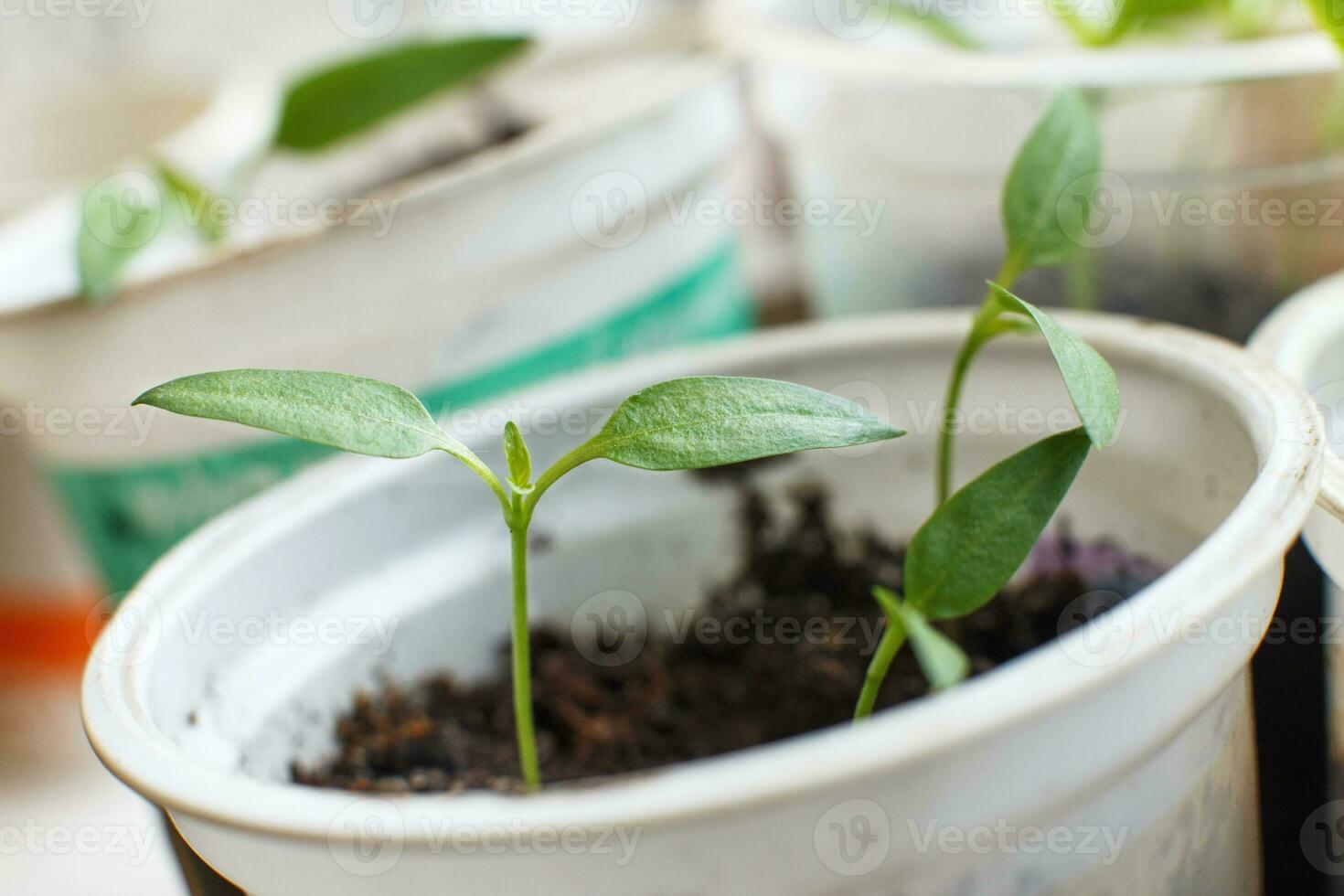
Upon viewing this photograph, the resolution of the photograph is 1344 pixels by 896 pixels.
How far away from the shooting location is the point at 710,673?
1.74ft

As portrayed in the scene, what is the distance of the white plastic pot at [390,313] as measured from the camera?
0.63m

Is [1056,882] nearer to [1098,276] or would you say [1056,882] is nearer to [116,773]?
[116,773]

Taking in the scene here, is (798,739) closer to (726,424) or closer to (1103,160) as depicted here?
(726,424)

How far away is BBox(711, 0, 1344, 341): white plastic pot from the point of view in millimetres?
543

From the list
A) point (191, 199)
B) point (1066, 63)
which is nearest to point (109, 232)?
point (191, 199)

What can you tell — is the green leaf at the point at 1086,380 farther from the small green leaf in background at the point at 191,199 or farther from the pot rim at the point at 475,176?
the small green leaf in background at the point at 191,199

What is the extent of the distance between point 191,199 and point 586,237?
0.80ft

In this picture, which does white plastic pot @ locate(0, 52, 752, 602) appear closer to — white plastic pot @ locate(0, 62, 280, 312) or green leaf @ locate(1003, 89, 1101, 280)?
white plastic pot @ locate(0, 62, 280, 312)

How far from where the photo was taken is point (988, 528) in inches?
14.0

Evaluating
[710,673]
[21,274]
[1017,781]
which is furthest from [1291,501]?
[21,274]

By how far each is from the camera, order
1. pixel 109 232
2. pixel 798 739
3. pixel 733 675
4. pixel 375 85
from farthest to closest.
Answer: pixel 375 85
pixel 109 232
pixel 733 675
pixel 798 739

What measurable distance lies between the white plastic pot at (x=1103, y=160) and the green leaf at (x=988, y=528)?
0.84 feet

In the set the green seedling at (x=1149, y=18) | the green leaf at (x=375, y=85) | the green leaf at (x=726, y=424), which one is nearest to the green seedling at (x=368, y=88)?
the green leaf at (x=375, y=85)

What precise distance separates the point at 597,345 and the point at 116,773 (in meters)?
0.41
